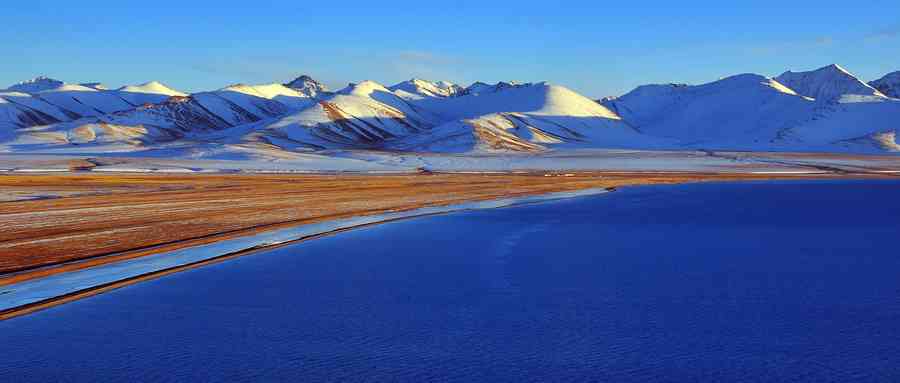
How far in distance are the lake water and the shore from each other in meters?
2.19

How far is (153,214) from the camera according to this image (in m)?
31.2

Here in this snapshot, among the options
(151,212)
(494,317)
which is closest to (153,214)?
(151,212)

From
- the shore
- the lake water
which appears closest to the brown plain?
the shore

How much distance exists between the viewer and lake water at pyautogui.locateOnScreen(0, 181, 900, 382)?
10.8 meters

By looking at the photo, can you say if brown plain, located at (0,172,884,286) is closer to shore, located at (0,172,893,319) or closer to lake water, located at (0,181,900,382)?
shore, located at (0,172,893,319)

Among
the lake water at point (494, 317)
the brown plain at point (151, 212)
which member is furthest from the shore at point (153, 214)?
the lake water at point (494, 317)

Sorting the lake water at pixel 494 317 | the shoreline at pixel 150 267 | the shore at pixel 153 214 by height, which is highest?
the shore at pixel 153 214

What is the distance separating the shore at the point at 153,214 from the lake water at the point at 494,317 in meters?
2.19

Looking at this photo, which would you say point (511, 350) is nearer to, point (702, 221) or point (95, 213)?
point (702, 221)

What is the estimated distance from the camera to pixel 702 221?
3158 cm

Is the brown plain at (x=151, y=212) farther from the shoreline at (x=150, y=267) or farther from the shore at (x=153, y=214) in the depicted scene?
the shoreline at (x=150, y=267)

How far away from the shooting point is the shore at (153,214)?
19.6m

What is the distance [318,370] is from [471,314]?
12.8ft

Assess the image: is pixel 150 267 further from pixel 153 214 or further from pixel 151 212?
pixel 151 212
